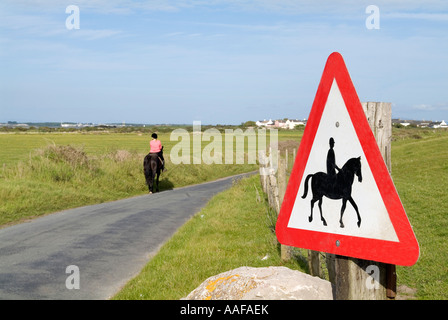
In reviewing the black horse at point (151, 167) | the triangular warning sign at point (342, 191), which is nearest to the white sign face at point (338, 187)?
the triangular warning sign at point (342, 191)

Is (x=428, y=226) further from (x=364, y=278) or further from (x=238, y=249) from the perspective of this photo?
(x=364, y=278)

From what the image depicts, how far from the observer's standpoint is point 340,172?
10.7 ft

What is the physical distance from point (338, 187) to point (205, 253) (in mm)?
6226

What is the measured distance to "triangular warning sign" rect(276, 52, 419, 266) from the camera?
304cm

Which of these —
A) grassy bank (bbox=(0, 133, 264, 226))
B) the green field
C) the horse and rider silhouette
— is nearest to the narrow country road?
the green field

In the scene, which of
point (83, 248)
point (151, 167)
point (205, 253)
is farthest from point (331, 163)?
point (151, 167)

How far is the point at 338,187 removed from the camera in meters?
3.25

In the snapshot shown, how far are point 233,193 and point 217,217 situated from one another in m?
6.35

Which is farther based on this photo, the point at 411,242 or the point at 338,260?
the point at 338,260

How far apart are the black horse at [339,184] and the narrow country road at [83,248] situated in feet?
15.4

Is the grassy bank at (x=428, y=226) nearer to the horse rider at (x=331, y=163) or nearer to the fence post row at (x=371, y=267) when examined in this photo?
the fence post row at (x=371, y=267)

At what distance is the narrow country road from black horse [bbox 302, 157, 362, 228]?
15.4 feet
